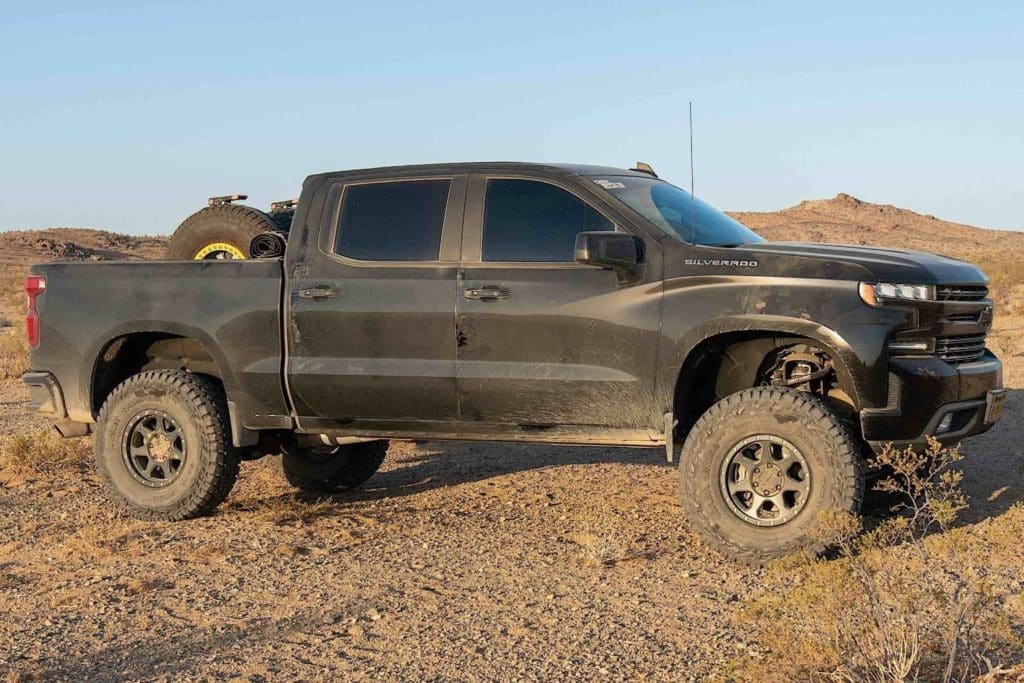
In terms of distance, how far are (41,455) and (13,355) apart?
8.95 metres

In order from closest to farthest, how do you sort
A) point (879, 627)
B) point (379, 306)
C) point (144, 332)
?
point (879, 627) → point (379, 306) → point (144, 332)

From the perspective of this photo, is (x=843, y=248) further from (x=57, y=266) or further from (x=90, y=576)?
(x=57, y=266)

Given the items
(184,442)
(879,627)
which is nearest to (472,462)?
(184,442)

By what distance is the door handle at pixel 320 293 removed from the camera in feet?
21.7

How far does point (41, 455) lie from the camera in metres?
8.76

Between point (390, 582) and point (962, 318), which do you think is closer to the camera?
point (390, 582)

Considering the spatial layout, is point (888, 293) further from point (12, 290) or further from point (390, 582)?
point (12, 290)

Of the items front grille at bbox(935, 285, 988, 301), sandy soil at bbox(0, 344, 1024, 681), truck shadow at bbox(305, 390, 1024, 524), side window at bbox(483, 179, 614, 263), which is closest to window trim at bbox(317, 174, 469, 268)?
side window at bbox(483, 179, 614, 263)

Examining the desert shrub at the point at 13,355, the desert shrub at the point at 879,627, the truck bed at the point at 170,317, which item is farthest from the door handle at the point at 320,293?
the desert shrub at the point at 13,355

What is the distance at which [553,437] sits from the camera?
6.29 m

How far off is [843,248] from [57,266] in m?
4.87

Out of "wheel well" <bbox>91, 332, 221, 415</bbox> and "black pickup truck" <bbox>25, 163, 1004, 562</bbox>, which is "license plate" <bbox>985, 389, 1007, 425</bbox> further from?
"wheel well" <bbox>91, 332, 221, 415</bbox>

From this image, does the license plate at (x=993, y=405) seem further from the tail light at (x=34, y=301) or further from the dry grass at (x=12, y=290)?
the dry grass at (x=12, y=290)

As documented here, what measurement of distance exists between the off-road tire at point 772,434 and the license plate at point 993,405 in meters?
0.82
